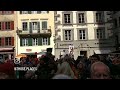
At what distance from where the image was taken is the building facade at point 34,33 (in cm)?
5012

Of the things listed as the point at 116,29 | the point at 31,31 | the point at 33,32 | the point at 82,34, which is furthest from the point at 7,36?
the point at 116,29

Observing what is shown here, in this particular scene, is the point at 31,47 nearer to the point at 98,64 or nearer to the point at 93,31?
the point at 93,31

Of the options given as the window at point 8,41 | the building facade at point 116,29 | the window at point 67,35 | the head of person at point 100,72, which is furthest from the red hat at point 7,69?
the window at point 8,41

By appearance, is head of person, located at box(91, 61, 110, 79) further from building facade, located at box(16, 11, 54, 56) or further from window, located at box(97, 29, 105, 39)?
window, located at box(97, 29, 105, 39)

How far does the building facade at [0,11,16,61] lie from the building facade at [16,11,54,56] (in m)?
0.77

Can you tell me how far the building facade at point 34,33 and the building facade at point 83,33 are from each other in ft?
4.22

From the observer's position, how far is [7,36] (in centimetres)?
5141

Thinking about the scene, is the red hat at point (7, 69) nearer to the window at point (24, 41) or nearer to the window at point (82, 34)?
the window at point (82, 34)

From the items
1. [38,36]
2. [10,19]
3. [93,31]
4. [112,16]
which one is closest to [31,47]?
[38,36]

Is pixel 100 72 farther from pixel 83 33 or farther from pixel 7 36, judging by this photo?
pixel 7 36
